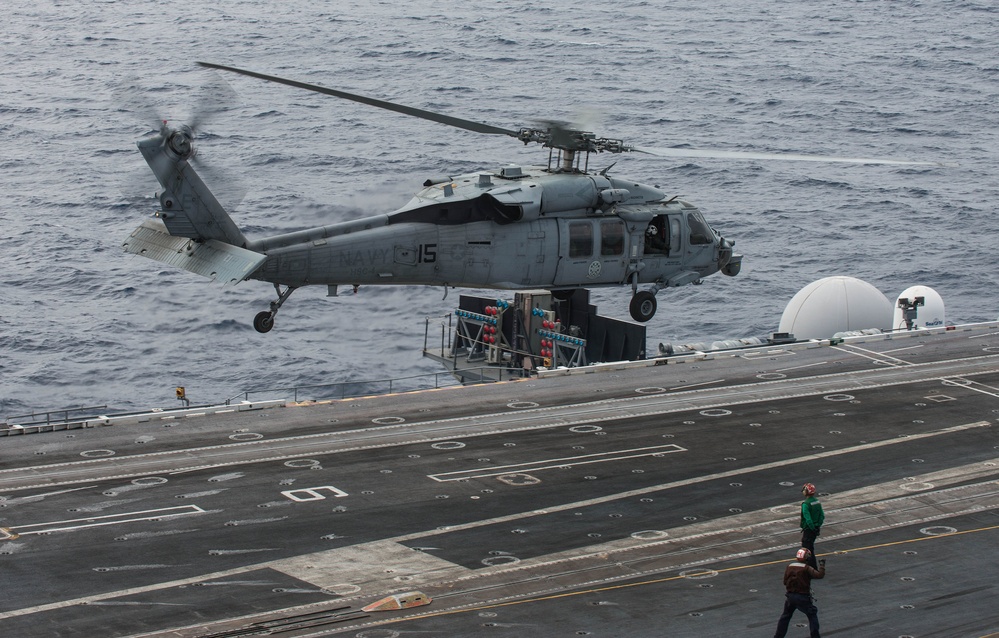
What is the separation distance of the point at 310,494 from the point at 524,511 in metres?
5.05

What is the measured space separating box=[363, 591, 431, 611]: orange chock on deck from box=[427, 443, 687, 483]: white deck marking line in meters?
7.16

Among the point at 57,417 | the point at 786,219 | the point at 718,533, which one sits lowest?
the point at 57,417

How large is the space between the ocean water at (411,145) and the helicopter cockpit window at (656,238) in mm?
4815

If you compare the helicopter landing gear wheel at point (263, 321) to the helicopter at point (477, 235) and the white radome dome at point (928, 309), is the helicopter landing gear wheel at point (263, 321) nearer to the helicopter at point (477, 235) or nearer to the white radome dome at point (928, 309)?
the helicopter at point (477, 235)

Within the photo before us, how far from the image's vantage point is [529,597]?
24.9 meters

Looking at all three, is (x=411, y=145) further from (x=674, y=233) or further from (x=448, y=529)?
(x=448, y=529)

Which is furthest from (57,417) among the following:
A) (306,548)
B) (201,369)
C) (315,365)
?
(306,548)

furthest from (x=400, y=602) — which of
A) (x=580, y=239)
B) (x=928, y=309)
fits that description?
(x=928, y=309)

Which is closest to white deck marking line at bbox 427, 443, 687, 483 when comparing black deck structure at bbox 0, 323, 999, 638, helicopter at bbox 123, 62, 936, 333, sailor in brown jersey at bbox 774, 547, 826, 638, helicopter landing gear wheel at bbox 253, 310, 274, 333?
black deck structure at bbox 0, 323, 999, 638

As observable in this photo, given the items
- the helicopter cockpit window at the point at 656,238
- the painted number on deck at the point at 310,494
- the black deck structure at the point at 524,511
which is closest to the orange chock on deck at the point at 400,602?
the black deck structure at the point at 524,511

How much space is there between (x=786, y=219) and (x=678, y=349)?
116ft

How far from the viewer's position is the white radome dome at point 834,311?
52.3 metres

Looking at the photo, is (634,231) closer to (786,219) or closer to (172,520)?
(172,520)

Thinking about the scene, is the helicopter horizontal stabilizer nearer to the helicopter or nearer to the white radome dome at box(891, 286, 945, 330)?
the helicopter
